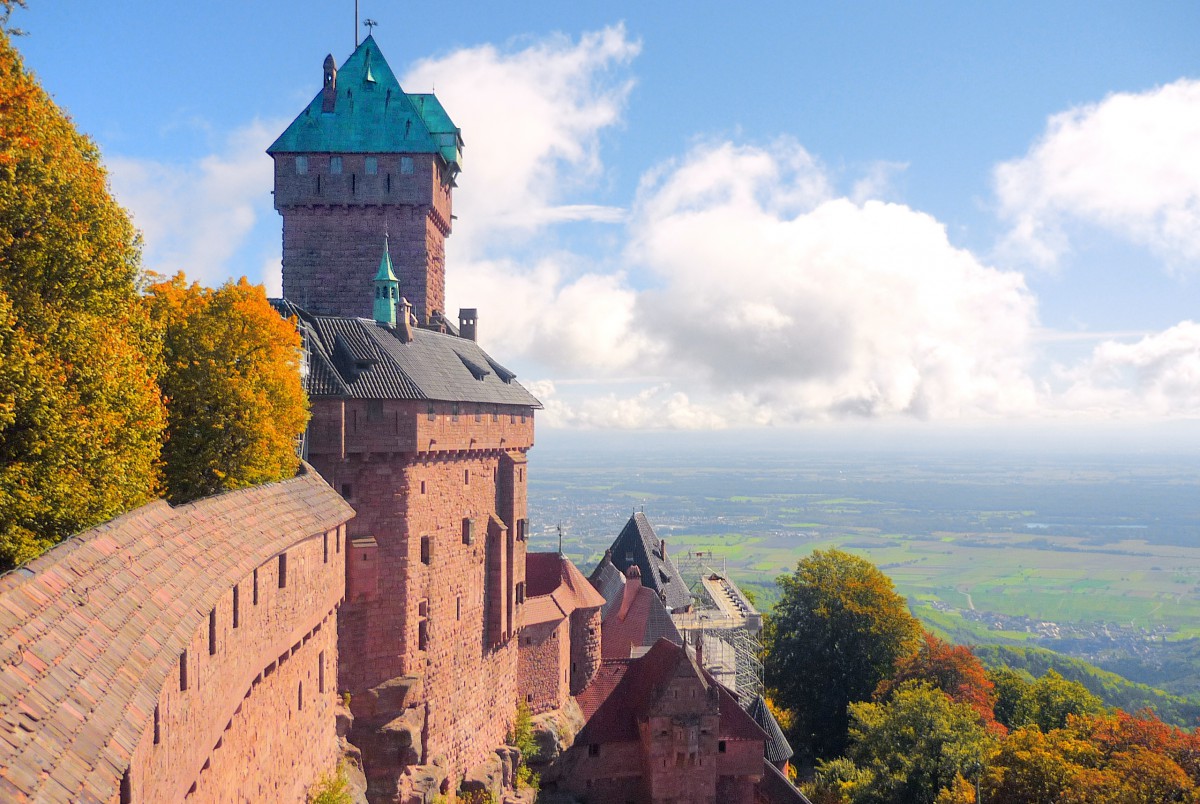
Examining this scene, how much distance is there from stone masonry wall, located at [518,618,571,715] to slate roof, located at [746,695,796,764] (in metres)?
7.47

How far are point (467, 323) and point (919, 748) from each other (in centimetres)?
2420

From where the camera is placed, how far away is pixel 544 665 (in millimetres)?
34250

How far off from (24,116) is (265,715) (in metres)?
9.54

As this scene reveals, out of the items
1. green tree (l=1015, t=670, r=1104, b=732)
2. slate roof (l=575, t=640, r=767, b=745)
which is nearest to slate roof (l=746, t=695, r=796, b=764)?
slate roof (l=575, t=640, r=767, b=745)

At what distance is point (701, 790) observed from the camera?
107 feet

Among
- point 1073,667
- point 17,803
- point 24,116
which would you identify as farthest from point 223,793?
point 1073,667

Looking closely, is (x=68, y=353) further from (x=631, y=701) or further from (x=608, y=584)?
(x=608, y=584)

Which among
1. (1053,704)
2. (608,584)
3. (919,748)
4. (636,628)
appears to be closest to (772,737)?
(919,748)

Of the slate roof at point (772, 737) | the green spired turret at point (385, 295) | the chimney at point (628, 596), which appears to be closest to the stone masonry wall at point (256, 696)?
the green spired turret at point (385, 295)

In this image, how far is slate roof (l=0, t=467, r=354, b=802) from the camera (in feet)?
19.3

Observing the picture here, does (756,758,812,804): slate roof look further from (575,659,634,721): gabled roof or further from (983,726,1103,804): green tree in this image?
(983,726,1103,804): green tree

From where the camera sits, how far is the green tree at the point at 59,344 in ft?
41.1

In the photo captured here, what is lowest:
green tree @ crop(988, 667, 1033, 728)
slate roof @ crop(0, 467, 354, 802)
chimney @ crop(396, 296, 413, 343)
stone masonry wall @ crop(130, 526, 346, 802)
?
green tree @ crop(988, 667, 1033, 728)

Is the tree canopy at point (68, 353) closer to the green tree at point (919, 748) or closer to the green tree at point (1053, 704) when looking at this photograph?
the green tree at point (919, 748)
